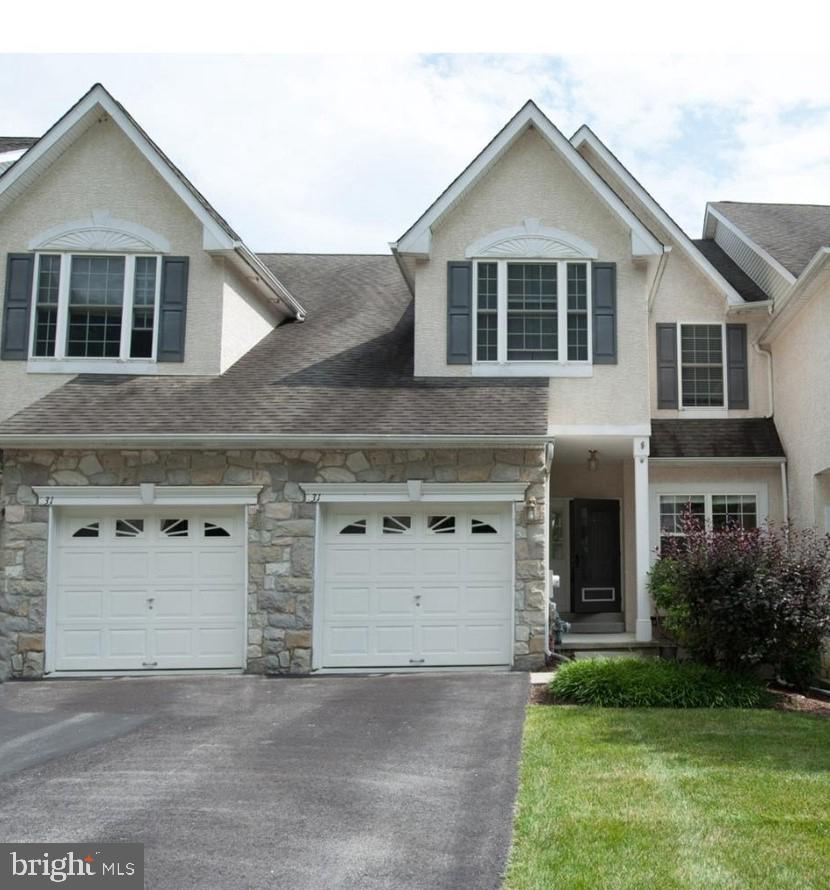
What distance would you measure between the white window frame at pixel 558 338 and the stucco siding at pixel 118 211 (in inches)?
A: 162

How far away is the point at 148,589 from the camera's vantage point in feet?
43.3

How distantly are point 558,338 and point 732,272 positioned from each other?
528 cm

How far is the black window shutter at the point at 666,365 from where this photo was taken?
1658 cm

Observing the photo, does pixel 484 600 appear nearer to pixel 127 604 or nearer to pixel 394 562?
pixel 394 562

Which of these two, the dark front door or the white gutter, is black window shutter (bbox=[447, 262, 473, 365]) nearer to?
the white gutter

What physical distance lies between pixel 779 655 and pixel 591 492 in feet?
20.6

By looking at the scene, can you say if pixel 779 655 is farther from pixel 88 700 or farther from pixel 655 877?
pixel 88 700

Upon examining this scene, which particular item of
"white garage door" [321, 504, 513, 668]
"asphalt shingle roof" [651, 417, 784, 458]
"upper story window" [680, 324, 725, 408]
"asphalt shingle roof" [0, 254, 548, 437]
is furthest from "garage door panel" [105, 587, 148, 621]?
"upper story window" [680, 324, 725, 408]

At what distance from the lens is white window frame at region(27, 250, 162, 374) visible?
575 inches

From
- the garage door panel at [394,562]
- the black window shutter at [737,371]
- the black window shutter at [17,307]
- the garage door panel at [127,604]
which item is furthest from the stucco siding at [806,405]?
the black window shutter at [17,307]

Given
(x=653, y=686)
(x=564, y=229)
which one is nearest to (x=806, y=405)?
(x=564, y=229)

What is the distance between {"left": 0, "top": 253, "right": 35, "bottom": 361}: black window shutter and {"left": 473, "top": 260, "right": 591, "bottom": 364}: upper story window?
6.94 metres

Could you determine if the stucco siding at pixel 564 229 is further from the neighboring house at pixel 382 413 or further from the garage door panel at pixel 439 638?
the garage door panel at pixel 439 638

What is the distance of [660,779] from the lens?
7.23m
